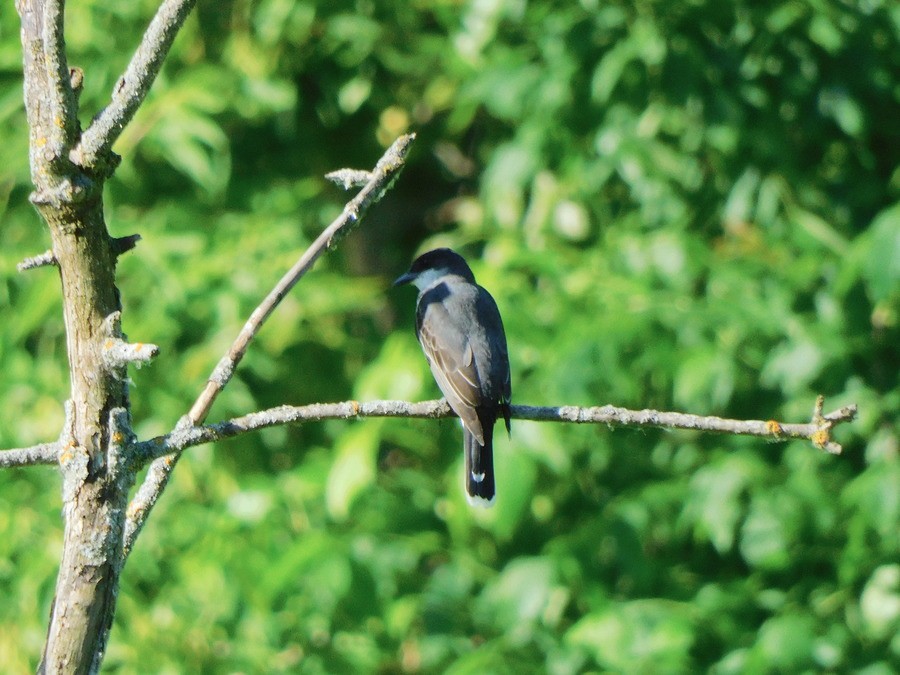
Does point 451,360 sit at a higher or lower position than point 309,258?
higher

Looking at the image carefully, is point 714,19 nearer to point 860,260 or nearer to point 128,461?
point 860,260

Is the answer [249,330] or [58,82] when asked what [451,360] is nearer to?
[249,330]

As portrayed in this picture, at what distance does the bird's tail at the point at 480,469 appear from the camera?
163 inches

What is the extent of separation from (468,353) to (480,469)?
1.72 ft

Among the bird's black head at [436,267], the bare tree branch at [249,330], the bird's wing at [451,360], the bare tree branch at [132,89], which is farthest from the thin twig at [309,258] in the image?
the bird's black head at [436,267]

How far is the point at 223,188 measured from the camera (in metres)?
5.43

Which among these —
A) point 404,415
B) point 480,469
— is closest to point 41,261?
point 404,415

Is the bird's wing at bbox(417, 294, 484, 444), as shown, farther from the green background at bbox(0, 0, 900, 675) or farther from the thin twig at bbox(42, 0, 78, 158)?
the thin twig at bbox(42, 0, 78, 158)

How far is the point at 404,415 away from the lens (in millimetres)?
2334

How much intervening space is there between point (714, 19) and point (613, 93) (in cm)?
53

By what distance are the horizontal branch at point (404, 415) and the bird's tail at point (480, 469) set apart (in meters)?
1.76

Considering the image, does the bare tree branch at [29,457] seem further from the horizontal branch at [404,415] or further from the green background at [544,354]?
the green background at [544,354]

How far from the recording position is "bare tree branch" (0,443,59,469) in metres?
1.74

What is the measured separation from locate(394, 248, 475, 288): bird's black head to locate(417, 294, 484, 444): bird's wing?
47 cm
